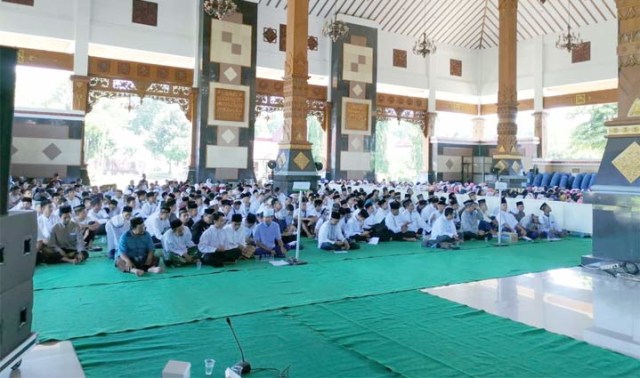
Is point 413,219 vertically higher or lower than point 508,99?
lower

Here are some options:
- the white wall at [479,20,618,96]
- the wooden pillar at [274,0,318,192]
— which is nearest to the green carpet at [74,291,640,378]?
the wooden pillar at [274,0,318,192]

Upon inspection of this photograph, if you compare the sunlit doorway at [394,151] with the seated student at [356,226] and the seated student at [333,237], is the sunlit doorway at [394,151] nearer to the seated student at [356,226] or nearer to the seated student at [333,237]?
the seated student at [356,226]

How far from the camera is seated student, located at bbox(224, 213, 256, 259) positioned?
19.6 feet

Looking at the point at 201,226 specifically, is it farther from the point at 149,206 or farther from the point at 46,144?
the point at 46,144

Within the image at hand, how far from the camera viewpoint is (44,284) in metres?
4.59

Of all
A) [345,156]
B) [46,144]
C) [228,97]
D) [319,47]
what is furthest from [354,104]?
[46,144]

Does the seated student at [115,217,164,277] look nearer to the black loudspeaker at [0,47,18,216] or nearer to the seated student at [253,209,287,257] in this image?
the seated student at [253,209,287,257]

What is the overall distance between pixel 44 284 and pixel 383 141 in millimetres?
23892

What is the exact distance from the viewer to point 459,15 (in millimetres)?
18219

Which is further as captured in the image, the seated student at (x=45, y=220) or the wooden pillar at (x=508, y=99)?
the wooden pillar at (x=508, y=99)

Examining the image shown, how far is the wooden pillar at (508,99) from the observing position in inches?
498

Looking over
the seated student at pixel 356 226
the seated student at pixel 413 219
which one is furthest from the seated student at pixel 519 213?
the seated student at pixel 356 226

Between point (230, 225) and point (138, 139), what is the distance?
22118 mm

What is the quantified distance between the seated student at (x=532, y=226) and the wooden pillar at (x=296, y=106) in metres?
4.51
